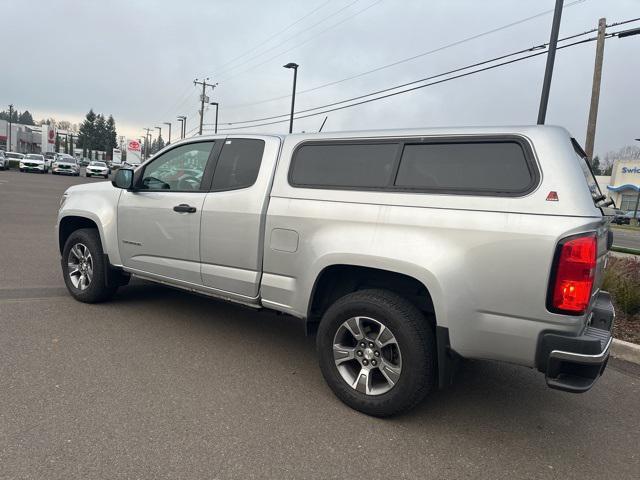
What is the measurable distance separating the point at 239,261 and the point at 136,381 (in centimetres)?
119

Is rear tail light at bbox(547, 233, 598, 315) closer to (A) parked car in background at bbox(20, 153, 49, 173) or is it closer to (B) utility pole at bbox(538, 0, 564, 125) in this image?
(B) utility pole at bbox(538, 0, 564, 125)

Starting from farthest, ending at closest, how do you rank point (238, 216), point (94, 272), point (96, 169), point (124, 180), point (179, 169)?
1. point (96, 169)
2. point (94, 272)
3. point (124, 180)
4. point (179, 169)
5. point (238, 216)

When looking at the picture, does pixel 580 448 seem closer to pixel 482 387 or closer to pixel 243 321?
pixel 482 387

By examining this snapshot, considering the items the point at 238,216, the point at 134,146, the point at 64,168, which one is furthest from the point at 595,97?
the point at 134,146

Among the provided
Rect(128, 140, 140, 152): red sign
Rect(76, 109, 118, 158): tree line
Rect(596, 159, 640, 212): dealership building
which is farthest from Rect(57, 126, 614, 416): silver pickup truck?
Rect(76, 109, 118, 158): tree line

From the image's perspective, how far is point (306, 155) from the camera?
12.7 feet

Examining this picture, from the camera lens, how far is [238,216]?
404 centimetres

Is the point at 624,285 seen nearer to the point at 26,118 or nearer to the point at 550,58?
the point at 550,58

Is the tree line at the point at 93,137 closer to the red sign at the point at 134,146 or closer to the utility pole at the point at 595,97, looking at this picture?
the red sign at the point at 134,146

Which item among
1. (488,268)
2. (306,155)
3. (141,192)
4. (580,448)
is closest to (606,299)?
(580,448)

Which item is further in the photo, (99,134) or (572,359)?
(99,134)

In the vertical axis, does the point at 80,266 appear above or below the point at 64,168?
below

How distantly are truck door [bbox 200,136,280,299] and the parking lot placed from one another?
28.0 inches

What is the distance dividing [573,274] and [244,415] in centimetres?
220
